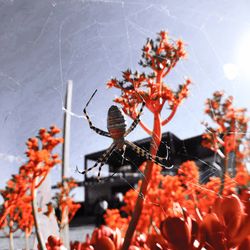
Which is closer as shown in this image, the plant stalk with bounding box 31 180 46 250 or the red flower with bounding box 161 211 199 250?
the red flower with bounding box 161 211 199 250

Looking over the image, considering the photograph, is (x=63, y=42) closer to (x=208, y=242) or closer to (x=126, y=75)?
(x=126, y=75)

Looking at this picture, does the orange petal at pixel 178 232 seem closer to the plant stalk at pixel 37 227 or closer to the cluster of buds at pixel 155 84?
the cluster of buds at pixel 155 84

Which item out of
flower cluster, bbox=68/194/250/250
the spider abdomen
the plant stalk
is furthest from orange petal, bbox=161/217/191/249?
the plant stalk

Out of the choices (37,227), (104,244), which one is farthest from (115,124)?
(37,227)

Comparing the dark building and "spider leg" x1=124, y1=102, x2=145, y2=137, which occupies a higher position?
"spider leg" x1=124, y1=102, x2=145, y2=137

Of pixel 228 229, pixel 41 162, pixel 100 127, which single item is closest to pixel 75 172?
pixel 100 127

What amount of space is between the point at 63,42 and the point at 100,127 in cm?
10

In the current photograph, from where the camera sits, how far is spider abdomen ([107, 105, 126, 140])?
12.7 inches

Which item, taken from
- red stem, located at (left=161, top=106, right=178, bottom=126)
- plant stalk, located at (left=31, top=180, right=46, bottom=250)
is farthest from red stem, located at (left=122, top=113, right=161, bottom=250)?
plant stalk, located at (left=31, top=180, right=46, bottom=250)

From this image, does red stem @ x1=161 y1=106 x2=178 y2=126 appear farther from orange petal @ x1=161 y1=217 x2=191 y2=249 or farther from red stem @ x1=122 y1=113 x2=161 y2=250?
orange petal @ x1=161 y1=217 x2=191 y2=249

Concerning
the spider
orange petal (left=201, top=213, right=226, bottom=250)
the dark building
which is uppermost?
the spider

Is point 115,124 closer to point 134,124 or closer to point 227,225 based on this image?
point 134,124

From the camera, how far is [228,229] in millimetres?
253

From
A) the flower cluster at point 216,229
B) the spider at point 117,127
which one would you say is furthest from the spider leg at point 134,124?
the flower cluster at point 216,229
